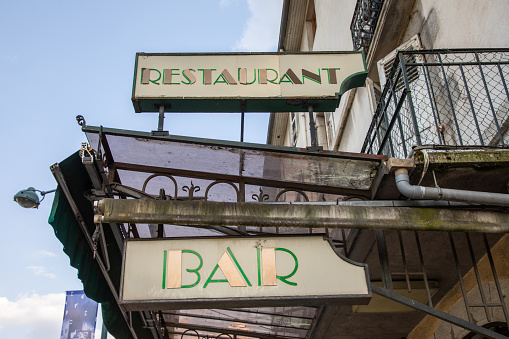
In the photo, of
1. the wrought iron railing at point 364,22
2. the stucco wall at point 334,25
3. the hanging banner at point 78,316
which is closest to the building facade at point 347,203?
the wrought iron railing at point 364,22

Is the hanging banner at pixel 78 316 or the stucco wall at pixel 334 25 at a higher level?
the stucco wall at pixel 334 25

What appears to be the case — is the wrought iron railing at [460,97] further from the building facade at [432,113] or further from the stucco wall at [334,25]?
the stucco wall at [334,25]

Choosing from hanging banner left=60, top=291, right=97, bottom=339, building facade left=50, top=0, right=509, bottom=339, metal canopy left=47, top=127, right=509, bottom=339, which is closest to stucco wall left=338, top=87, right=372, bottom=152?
building facade left=50, top=0, right=509, bottom=339

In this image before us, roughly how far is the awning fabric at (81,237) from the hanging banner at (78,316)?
7.12 m

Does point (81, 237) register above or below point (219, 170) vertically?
below

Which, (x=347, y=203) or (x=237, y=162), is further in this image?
(x=237, y=162)

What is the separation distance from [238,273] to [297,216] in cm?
68

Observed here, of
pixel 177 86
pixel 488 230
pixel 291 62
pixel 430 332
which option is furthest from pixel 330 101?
pixel 430 332

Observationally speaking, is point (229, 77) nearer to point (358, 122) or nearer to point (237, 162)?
point (237, 162)

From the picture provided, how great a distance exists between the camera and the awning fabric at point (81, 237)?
4.65 metres

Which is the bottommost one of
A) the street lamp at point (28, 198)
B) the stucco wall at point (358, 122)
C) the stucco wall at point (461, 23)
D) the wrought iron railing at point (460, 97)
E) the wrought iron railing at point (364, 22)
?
the street lamp at point (28, 198)

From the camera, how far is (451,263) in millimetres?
6254

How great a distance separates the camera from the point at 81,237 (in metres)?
5.30

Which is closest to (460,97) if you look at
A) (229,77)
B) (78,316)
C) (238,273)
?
(229,77)
